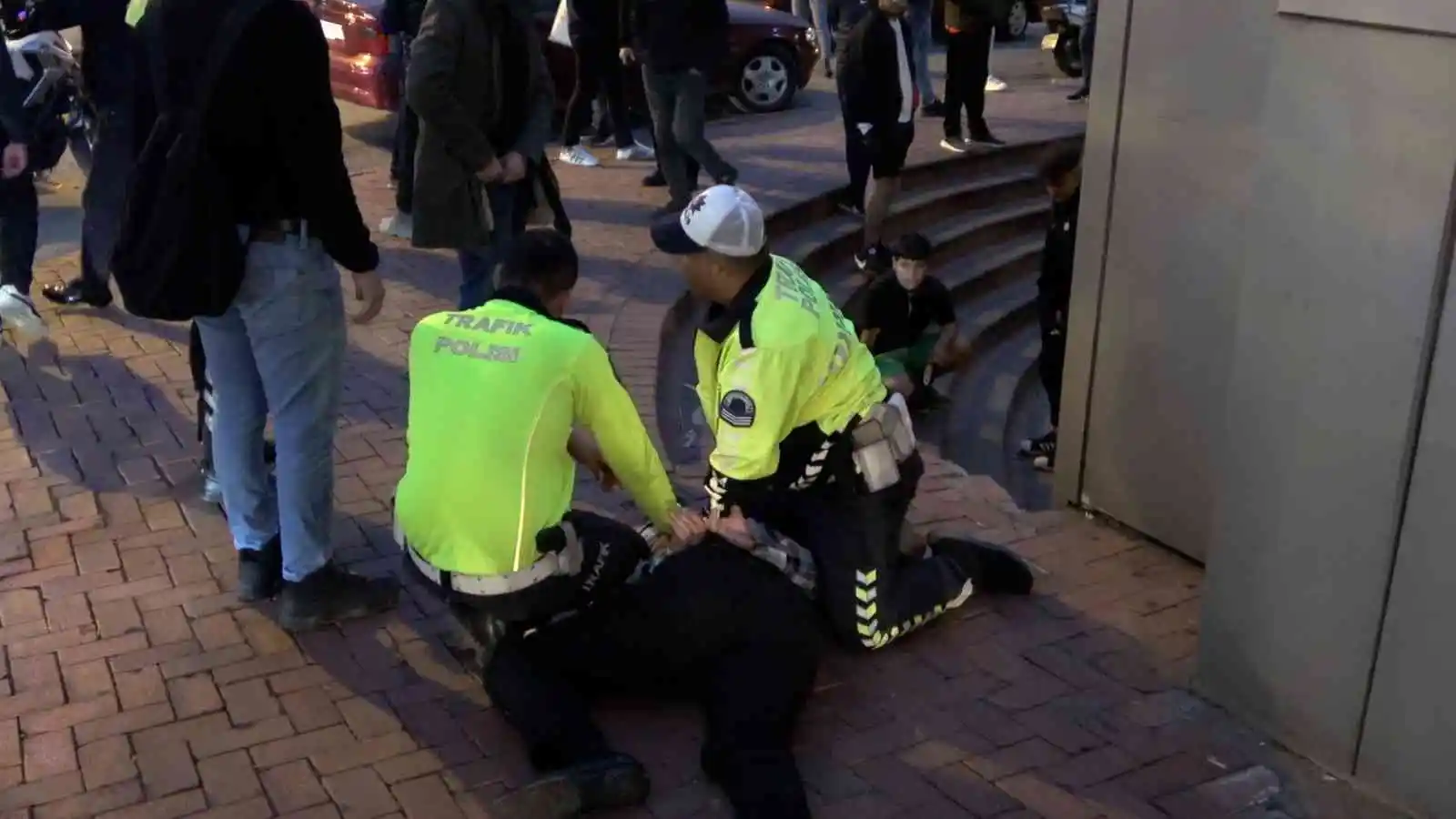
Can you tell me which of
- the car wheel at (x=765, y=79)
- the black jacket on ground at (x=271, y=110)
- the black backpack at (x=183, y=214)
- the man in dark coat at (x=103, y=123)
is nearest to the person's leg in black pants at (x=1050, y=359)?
the black jacket on ground at (x=271, y=110)

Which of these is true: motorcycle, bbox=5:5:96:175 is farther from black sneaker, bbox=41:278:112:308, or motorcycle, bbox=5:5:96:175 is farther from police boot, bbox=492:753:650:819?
police boot, bbox=492:753:650:819

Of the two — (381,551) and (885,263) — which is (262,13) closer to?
(381,551)

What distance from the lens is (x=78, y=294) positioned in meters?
6.98

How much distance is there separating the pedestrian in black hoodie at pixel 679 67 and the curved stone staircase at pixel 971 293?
25.6 inches

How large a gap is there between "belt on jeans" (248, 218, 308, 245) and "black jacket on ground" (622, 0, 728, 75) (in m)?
4.85

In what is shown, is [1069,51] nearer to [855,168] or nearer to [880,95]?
[855,168]

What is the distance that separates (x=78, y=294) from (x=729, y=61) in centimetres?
683

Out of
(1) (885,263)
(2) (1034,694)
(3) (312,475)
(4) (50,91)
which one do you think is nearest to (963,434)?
(1) (885,263)

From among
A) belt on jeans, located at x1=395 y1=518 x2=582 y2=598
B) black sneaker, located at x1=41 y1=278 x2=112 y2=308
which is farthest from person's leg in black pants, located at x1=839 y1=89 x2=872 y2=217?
belt on jeans, located at x1=395 y1=518 x2=582 y2=598

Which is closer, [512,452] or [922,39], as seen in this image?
[512,452]

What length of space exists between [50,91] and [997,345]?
17.2 ft

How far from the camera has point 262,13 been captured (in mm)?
3600

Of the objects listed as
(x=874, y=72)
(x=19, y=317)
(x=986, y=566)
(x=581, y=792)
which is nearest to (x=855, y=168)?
(x=874, y=72)

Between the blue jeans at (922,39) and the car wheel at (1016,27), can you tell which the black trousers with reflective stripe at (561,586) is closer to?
the blue jeans at (922,39)
